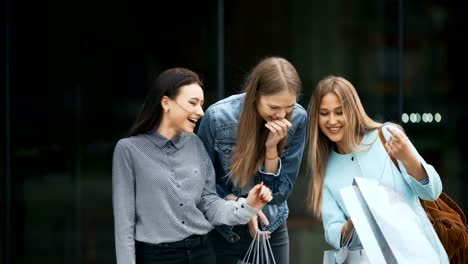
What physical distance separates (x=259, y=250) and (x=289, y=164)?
457mm

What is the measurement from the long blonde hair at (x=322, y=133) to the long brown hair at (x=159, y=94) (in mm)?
588

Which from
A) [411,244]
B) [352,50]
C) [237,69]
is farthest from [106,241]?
[411,244]

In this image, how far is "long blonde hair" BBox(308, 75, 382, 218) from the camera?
4.53 metres

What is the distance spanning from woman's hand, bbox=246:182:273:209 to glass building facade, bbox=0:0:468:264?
3.94 meters

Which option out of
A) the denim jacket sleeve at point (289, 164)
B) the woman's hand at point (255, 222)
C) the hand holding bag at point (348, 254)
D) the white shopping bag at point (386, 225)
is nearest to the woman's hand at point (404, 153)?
the white shopping bag at point (386, 225)

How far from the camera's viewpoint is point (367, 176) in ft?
14.8

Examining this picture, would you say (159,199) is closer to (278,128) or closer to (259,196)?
(259,196)

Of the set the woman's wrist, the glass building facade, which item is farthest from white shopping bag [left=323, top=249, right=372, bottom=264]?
the glass building facade

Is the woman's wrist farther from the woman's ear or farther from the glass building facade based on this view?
the glass building facade

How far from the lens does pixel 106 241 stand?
8469 millimetres

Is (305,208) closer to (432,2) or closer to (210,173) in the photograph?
(432,2)

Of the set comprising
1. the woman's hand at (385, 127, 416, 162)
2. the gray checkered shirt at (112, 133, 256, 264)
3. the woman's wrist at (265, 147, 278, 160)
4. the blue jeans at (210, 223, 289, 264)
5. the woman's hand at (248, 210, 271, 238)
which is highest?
the woman's hand at (385, 127, 416, 162)

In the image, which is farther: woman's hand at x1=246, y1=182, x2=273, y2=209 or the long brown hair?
the long brown hair

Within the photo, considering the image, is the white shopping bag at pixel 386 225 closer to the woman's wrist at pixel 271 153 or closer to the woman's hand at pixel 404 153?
the woman's hand at pixel 404 153
